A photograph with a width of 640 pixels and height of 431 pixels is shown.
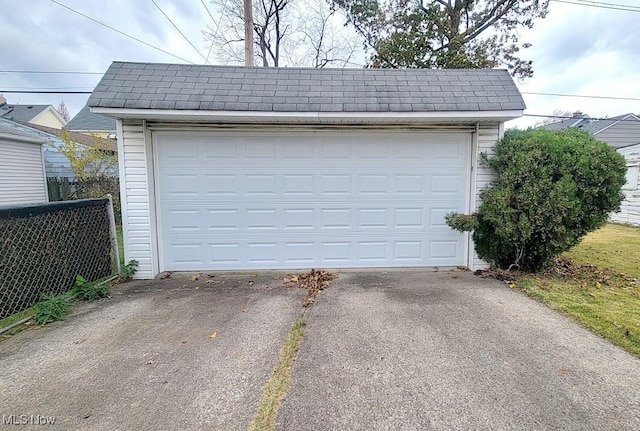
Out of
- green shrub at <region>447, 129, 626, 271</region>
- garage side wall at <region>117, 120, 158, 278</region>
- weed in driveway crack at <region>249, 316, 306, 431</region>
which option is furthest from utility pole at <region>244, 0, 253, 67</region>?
weed in driveway crack at <region>249, 316, 306, 431</region>

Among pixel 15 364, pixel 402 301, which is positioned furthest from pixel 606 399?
pixel 15 364

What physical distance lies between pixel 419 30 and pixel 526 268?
12443 mm

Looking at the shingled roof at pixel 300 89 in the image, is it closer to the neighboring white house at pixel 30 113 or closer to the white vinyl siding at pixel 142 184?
the white vinyl siding at pixel 142 184

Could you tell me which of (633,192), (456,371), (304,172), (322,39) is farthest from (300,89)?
(322,39)

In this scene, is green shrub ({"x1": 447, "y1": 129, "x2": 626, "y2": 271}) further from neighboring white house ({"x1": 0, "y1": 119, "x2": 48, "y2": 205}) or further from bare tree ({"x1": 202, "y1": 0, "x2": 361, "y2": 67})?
neighboring white house ({"x1": 0, "y1": 119, "x2": 48, "y2": 205})

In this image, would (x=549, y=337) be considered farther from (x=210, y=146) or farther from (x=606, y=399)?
(x=210, y=146)

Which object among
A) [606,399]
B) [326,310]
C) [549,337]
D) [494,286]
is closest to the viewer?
[606,399]

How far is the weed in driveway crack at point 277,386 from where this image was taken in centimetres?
196

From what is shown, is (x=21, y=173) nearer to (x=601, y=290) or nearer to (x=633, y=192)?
(x=601, y=290)

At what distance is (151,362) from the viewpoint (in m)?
2.68

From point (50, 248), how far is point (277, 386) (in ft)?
11.5

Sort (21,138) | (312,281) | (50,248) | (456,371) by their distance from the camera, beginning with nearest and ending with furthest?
(456,371) < (50,248) < (312,281) < (21,138)

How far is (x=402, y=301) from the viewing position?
4008 millimetres

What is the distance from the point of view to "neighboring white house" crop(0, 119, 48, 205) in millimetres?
11102
